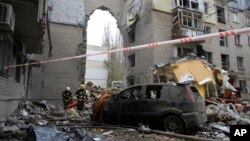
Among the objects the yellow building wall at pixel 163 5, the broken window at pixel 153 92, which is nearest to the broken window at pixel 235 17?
the yellow building wall at pixel 163 5

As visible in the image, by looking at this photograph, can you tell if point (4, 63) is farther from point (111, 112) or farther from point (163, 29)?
point (163, 29)

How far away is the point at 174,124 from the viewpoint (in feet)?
27.2

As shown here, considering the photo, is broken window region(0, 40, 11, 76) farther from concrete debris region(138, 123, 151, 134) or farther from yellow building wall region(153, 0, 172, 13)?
yellow building wall region(153, 0, 172, 13)

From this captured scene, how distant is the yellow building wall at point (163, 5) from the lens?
26297 mm

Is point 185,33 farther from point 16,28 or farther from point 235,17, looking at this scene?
point 16,28

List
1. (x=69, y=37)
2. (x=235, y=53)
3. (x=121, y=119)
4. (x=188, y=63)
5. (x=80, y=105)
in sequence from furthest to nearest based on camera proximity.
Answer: (x=235, y=53) < (x=69, y=37) < (x=188, y=63) < (x=80, y=105) < (x=121, y=119)

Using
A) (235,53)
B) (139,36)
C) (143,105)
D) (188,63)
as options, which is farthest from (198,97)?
(235,53)

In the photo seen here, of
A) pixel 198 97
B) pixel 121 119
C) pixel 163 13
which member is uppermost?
pixel 163 13

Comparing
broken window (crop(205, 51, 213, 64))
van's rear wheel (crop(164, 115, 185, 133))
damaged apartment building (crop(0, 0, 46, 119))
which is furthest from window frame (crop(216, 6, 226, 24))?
van's rear wheel (crop(164, 115, 185, 133))

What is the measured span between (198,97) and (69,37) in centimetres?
1818

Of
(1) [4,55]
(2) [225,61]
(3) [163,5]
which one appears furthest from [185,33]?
(1) [4,55]

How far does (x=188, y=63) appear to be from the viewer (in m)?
18.3

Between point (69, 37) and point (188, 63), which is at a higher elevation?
point (69, 37)

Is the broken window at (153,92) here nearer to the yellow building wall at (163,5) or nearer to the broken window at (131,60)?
the yellow building wall at (163,5)
